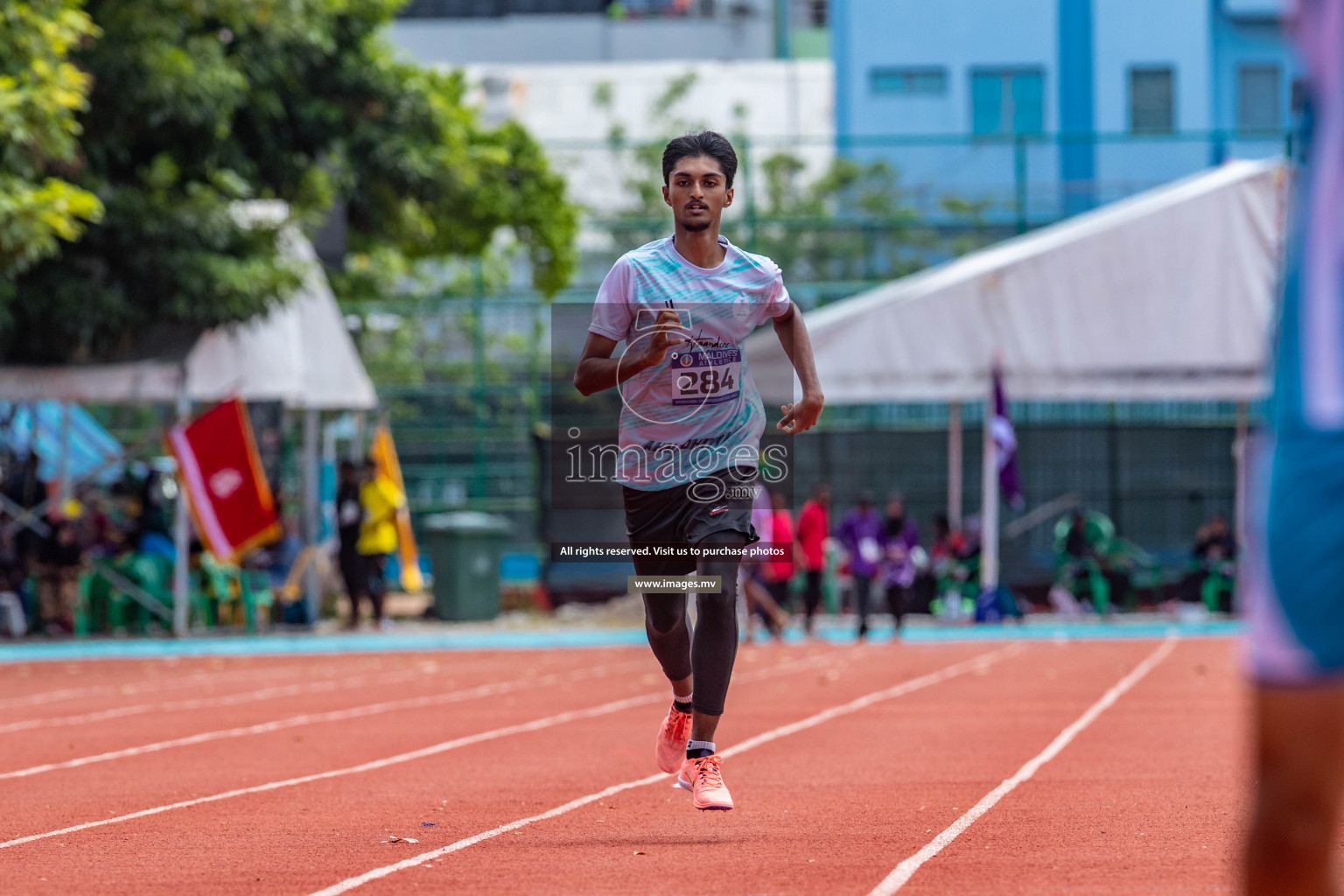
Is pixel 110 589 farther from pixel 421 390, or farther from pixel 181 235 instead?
pixel 421 390

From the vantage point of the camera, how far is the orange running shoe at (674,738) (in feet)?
22.0

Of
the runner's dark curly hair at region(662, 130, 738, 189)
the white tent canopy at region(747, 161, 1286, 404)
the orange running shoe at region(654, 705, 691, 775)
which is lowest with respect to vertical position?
the orange running shoe at region(654, 705, 691, 775)

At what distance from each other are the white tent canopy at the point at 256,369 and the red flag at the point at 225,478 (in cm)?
34

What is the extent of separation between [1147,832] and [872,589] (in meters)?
18.1

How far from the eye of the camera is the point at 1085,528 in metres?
24.2

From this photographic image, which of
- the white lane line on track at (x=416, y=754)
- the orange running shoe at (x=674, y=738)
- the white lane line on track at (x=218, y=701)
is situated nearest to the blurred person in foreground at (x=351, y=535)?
the white lane line on track at (x=218, y=701)

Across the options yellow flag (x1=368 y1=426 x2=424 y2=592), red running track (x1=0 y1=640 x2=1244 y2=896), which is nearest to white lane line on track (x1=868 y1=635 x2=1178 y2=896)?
red running track (x1=0 y1=640 x2=1244 y2=896)

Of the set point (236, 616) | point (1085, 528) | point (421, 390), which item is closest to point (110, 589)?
point (236, 616)

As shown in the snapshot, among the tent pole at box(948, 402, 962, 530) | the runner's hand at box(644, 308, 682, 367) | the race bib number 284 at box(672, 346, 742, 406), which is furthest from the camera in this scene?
the tent pole at box(948, 402, 962, 530)

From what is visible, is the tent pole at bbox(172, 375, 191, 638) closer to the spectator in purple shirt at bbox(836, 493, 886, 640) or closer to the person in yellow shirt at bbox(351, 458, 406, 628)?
the person in yellow shirt at bbox(351, 458, 406, 628)

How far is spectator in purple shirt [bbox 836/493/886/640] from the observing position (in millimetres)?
21281

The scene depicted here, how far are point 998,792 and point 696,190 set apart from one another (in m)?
2.88

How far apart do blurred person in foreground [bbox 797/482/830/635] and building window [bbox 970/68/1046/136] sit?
18.0 metres

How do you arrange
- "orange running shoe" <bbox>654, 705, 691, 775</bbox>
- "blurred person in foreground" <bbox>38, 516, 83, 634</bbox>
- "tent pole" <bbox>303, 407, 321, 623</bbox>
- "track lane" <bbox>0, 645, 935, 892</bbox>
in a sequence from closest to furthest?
"track lane" <bbox>0, 645, 935, 892</bbox> < "orange running shoe" <bbox>654, 705, 691, 775</bbox> < "blurred person in foreground" <bbox>38, 516, 83, 634</bbox> < "tent pole" <bbox>303, 407, 321, 623</bbox>
